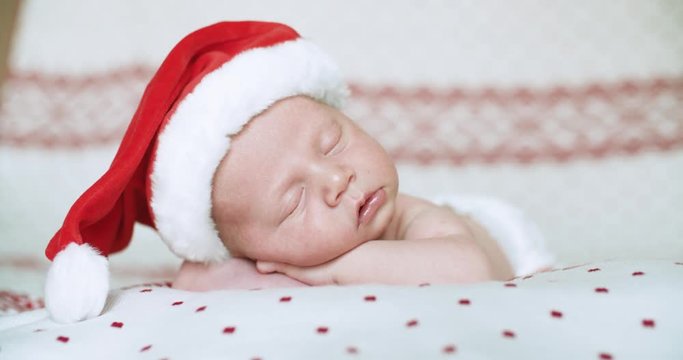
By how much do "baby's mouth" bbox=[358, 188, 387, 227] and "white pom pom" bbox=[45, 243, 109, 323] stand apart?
369 millimetres

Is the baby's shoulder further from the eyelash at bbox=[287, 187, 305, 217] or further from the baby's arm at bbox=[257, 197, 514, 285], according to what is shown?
the eyelash at bbox=[287, 187, 305, 217]

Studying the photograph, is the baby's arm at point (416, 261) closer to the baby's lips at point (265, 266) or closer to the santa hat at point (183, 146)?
the baby's lips at point (265, 266)

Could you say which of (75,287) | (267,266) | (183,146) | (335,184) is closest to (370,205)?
(335,184)

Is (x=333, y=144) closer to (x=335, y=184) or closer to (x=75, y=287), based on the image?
(x=335, y=184)

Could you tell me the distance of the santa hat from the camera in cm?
102

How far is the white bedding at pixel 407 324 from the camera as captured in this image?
2.49ft

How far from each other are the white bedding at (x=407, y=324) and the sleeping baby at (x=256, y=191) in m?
0.14

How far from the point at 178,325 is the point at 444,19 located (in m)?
1.37

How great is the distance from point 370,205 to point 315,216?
0.31 ft

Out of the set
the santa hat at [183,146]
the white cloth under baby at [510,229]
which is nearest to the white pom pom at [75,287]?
the santa hat at [183,146]

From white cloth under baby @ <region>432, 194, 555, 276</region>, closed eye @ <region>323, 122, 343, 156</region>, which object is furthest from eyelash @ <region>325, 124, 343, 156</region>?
white cloth under baby @ <region>432, 194, 555, 276</region>

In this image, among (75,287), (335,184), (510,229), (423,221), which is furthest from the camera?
(510,229)

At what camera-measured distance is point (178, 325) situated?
0.87 metres

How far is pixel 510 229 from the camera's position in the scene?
1.43 metres
